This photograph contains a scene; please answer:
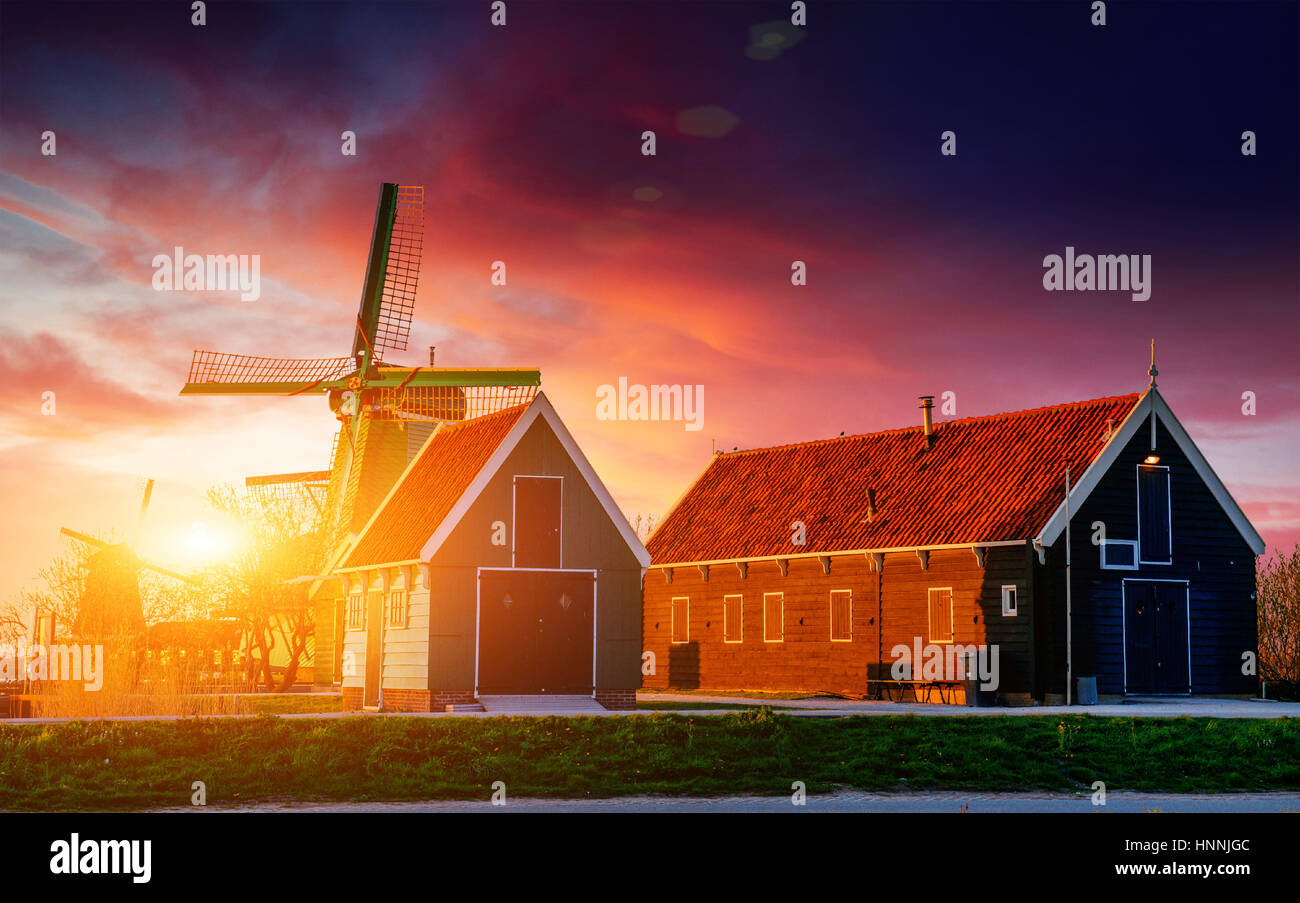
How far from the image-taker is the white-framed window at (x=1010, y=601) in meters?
35.6

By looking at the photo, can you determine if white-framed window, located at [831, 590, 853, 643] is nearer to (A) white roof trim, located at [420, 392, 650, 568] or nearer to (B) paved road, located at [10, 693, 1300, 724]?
(B) paved road, located at [10, 693, 1300, 724]

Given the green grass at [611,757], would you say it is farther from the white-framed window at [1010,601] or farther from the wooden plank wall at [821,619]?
the wooden plank wall at [821,619]

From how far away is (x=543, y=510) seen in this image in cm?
3294

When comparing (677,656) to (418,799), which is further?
(677,656)

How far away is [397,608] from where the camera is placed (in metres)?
33.3

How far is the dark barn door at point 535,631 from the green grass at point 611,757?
5.73m

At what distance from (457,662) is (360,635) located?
4825 mm

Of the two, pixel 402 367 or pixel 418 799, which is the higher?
pixel 402 367

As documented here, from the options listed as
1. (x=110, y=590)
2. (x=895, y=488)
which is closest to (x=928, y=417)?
(x=895, y=488)

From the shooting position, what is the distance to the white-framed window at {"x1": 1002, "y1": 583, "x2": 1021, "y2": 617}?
35.6 metres

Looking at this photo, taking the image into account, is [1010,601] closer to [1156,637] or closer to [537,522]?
[1156,637]

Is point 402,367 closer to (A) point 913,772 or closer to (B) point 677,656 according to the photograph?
(B) point 677,656
